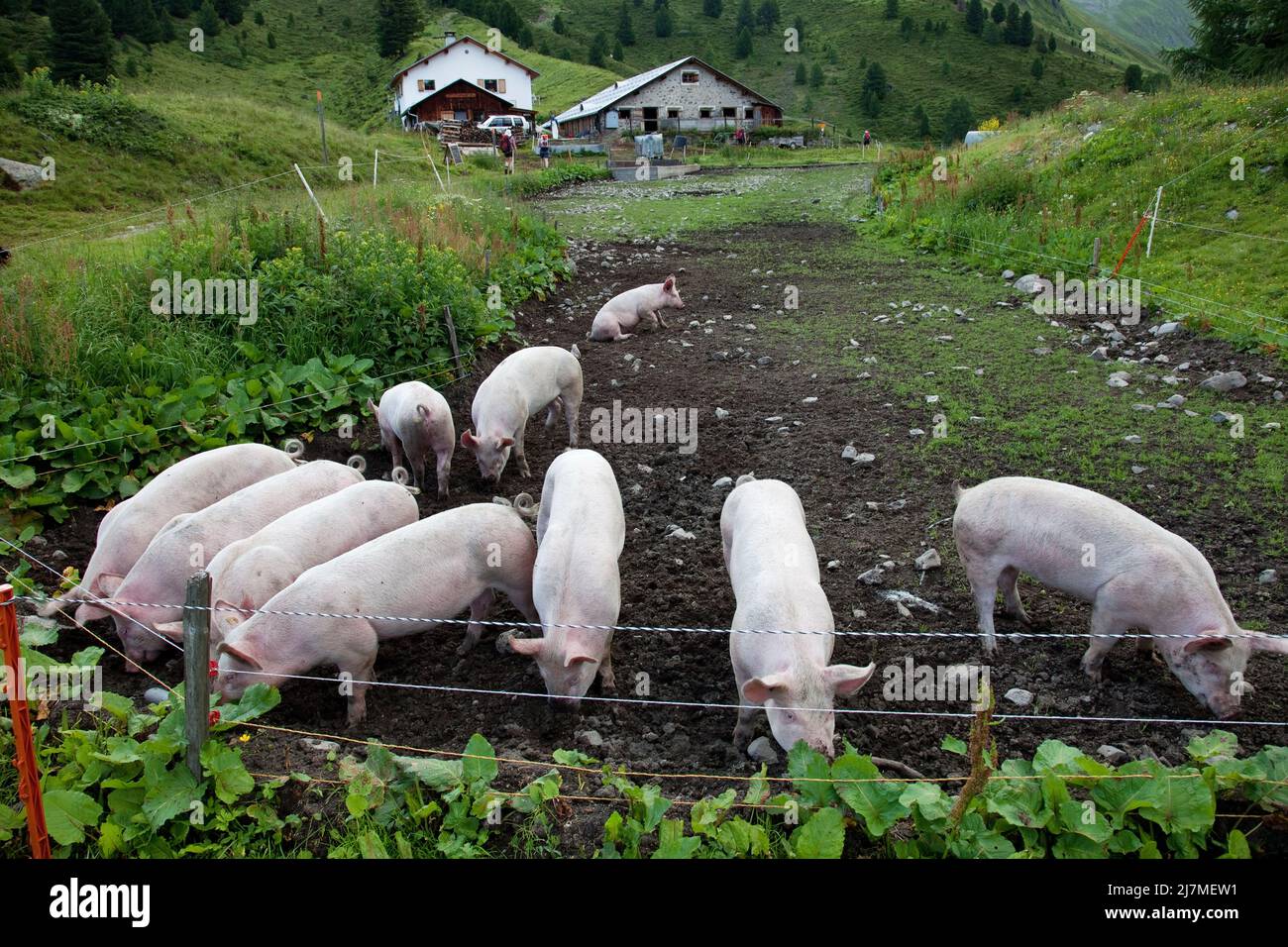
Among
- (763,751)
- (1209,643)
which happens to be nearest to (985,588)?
(1209,643)

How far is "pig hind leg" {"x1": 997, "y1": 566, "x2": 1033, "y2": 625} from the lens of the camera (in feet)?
17.7

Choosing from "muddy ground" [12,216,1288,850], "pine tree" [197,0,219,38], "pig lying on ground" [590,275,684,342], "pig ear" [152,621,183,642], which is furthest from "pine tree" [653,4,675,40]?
"pig ear" [152,621,183,642]

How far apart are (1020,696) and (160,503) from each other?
19.3 feet

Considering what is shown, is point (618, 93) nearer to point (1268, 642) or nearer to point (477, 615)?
point (477, 615)

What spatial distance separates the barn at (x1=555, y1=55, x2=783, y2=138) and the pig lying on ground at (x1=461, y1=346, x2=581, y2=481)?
169 ft

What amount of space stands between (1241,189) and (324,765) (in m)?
14.8

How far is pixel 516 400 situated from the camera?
796 centimetres

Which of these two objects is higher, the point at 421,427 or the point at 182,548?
the point at 421,427

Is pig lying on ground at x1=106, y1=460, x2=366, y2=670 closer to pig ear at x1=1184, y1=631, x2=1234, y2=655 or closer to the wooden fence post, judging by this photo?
the wooden fence post

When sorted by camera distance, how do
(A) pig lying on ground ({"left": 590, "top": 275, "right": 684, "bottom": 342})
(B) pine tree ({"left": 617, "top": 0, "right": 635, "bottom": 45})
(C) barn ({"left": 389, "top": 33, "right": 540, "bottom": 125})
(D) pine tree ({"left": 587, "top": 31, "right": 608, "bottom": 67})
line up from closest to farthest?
(A) pig lying on ground ({"left": 590, "top": 275, "right": 684, "bottom": 342}) < (C) barn ({"left": 389, "top": 33, "right": 540, "bottom": 125}) < (D) pine tree ({"left": 587, "top": 31, "right": 608, "bottom": 67}) < (B) pine tree ({"left": 617, "top": 0, "right": 635, "bottom": 45})

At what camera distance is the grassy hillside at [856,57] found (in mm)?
83438

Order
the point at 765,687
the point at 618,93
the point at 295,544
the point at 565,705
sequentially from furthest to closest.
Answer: the point at 618,93
the point at 295,544
the point at 565,705
the point at 765,687

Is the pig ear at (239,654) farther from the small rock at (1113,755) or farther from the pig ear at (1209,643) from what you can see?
the pig ear at (1209,643)
